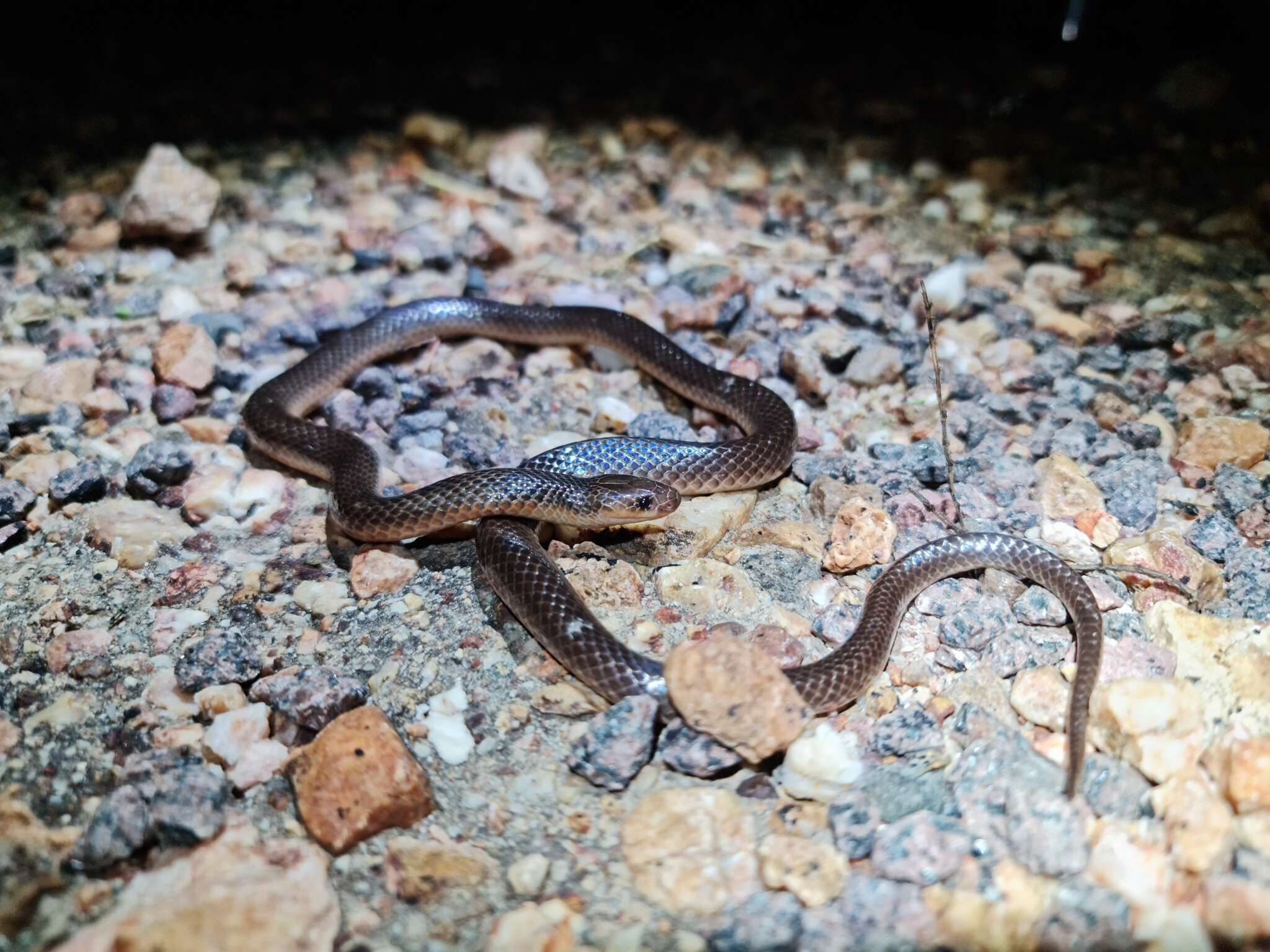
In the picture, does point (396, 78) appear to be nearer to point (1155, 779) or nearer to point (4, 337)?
point (4, 337)

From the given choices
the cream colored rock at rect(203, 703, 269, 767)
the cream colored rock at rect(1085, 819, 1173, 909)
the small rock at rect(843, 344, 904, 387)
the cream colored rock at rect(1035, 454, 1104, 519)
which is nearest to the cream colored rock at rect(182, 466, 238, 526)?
the cream colored rock at rect(203, 703, 269, 767)

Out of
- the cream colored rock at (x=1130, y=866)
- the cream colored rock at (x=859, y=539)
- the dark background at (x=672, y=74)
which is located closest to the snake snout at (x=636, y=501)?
the cream colored rock at (x=859, y=539)

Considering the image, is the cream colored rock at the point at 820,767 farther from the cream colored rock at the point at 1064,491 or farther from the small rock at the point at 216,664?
the small rock at the point at 216,664

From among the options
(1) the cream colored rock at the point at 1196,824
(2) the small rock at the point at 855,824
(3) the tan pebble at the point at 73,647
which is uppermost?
(1) the cream colored rock at the point at 1196,824

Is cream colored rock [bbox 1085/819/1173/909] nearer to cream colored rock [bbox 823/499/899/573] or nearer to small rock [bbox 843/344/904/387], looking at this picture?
cream colored rock [bbox 823/499/899/573]

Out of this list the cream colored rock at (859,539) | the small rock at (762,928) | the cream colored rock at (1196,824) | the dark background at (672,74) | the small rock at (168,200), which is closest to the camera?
the small rock at (762,928)

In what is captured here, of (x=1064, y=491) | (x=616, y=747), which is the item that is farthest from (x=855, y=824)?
(x=1064, y=491)
